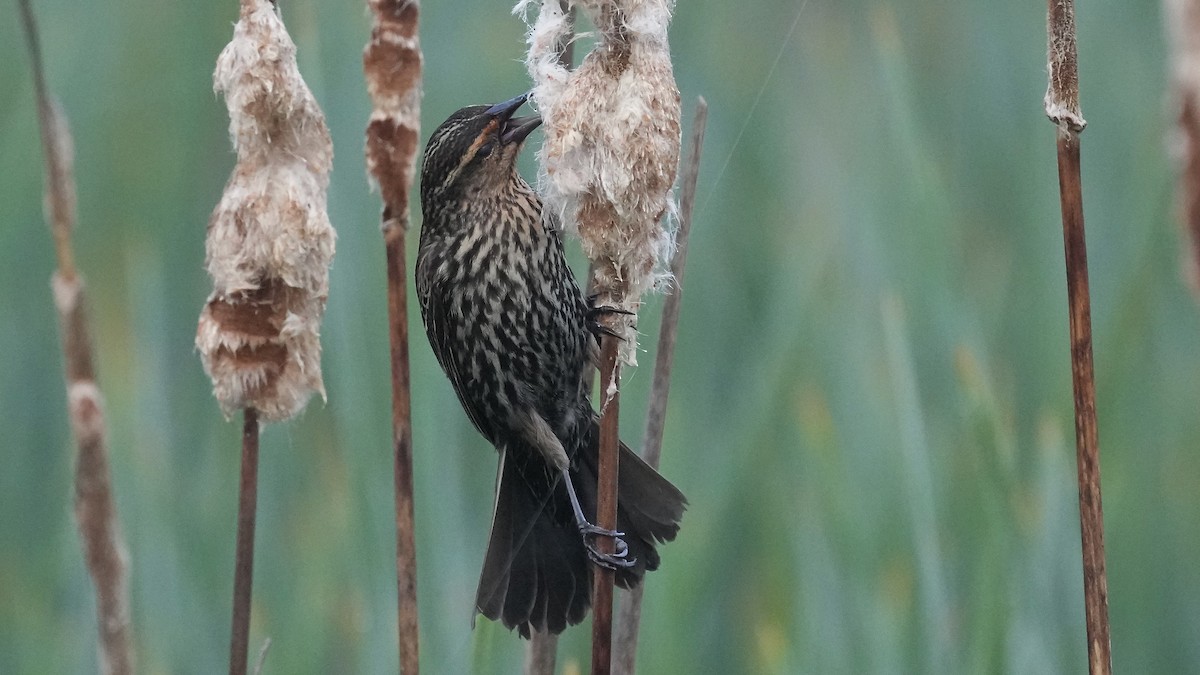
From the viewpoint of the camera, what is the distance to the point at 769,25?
7.50 feet

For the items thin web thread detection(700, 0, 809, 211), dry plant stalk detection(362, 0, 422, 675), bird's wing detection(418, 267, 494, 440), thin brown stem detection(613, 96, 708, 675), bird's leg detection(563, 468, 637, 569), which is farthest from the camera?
thin web thread detection(700, 0, 809, 211)

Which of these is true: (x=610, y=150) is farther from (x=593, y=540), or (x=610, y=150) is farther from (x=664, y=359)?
(x=593, y=540)

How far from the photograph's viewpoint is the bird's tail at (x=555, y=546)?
1.61 meters

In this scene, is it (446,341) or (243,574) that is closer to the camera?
(243,574)

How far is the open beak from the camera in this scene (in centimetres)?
177

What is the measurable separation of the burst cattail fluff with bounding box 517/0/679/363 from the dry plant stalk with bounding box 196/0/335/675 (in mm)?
216

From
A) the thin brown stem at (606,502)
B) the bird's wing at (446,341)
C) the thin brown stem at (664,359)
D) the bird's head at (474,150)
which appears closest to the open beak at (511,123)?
the bird's head at (474,150)

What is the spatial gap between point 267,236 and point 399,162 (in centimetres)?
13

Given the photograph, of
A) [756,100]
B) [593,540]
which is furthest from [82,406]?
[756,100]

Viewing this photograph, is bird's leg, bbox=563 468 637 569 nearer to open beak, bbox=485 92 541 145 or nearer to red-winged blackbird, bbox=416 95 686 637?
red-winged blackbird, bbox=416 95 686 637

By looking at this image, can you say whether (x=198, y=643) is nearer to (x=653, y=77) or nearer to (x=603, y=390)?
(x=603, y=390)

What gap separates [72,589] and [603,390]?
1.02m

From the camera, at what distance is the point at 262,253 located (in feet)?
3.60

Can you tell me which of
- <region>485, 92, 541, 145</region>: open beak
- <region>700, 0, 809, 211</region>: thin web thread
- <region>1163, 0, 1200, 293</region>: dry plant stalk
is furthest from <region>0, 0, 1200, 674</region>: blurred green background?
<region>1163, 0, 1200, 293</region>: dry plant stalk
